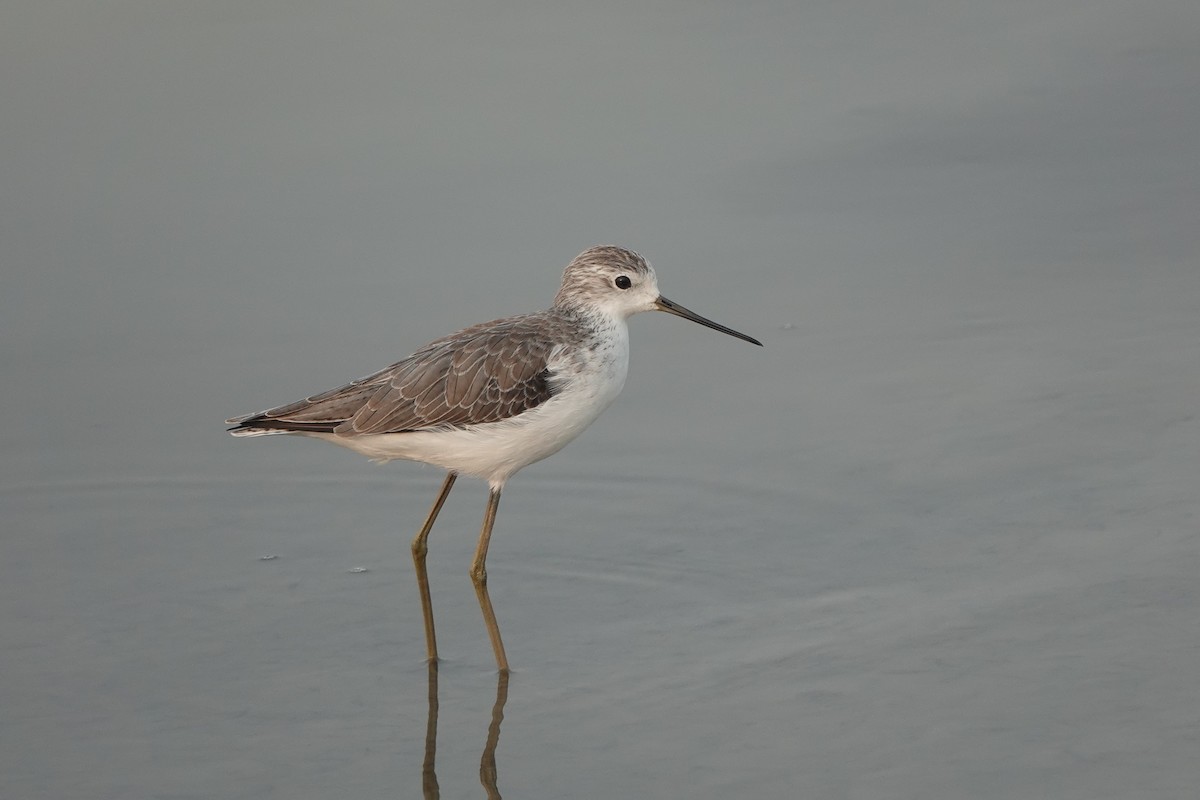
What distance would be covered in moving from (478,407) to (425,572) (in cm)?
78

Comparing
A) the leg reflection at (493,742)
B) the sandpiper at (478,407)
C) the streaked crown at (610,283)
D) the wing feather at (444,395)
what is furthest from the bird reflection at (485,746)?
the streaked crown at (610,283)

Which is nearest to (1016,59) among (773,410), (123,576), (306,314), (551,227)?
(551,227)

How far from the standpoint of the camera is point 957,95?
40.5ft

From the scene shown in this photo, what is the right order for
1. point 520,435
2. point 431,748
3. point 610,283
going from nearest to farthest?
point 431,748 → point 520,435 → point 610,283

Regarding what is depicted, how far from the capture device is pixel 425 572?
24.1 feet

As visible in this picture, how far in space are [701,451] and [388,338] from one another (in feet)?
7.27

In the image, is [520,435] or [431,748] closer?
[431,748]

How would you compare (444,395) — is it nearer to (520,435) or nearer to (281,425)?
(520,435)

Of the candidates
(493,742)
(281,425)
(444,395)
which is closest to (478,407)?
(444,395)

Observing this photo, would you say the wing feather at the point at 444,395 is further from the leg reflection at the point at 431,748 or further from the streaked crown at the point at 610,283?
the leg reflection at the point at 431,748

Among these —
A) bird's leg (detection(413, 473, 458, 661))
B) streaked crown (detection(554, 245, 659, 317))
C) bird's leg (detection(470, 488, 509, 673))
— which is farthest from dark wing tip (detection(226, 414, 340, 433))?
streaked crown (detection(554, 245, 659, 317))

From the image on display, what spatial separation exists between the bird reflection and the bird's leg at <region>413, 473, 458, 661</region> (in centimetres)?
11

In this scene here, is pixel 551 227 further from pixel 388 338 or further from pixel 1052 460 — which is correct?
pixel 1052 460

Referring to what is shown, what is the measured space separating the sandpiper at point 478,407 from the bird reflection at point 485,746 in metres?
0.44
